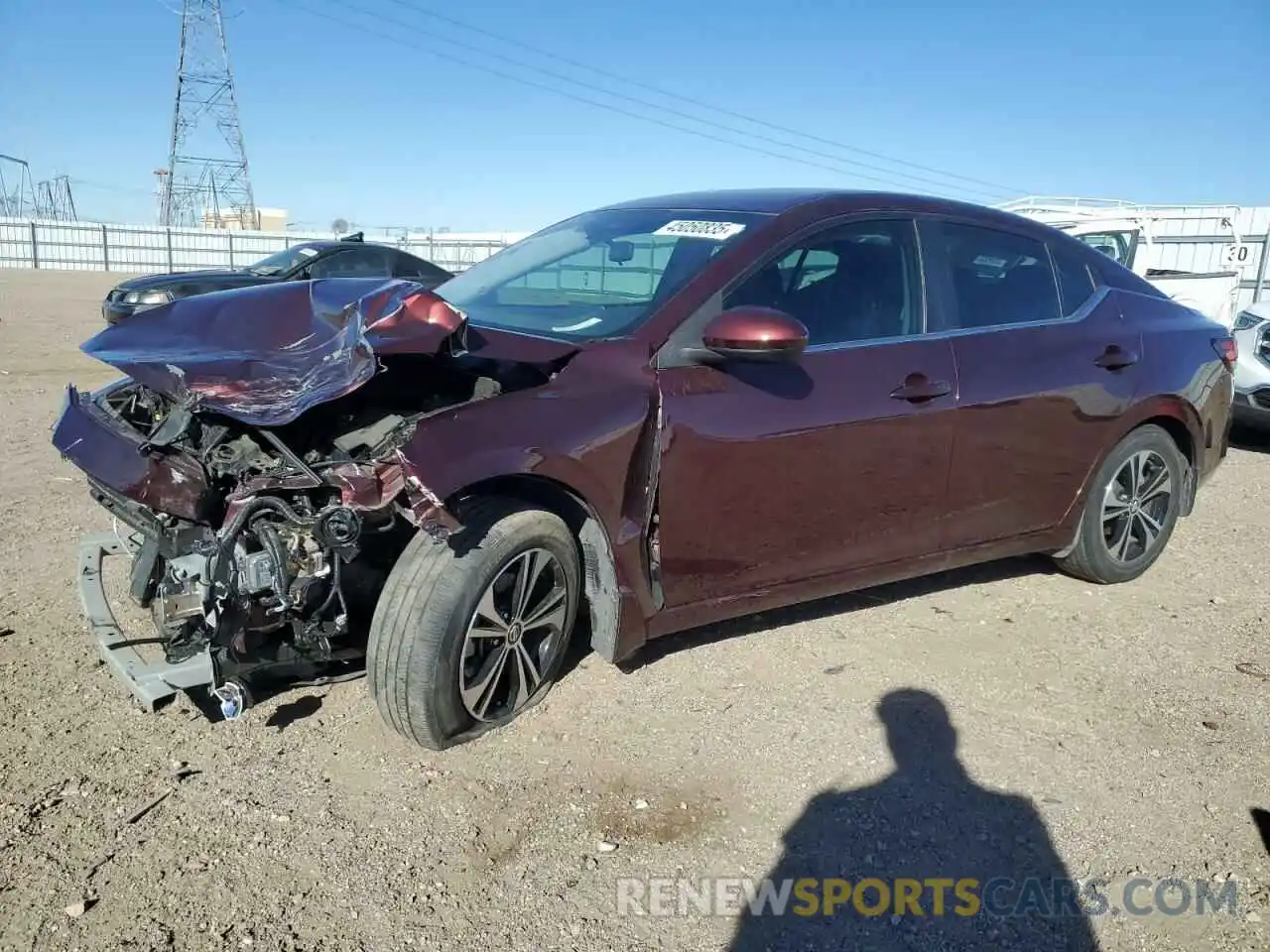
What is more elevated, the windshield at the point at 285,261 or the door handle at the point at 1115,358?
the door handle at the point at 1115,358

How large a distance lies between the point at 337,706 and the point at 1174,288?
10183 mm

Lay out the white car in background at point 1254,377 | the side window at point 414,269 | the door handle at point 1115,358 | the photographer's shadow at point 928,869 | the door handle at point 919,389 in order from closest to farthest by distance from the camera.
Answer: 1. the photographer's shadow at point 928,869
2. the door handle at point 919,389
3. the door handle at point 1115,358
4. the white car in background at point 1254,377
5. the side window at point 414,269

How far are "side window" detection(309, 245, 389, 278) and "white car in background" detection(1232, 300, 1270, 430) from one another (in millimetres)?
9310

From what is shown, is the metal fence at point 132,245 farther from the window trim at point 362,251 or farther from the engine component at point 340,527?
the engine component at point 340,527

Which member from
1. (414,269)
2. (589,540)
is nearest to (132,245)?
(414,269)

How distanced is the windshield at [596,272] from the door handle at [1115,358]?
72.0 inches

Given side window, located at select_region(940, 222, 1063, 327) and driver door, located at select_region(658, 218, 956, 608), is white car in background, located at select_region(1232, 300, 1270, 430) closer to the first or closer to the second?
side window, located at select_region(940, 222, 1063, 327)

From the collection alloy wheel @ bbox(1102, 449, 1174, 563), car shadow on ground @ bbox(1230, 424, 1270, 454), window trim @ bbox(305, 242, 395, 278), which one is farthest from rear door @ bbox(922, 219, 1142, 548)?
window trim @ bbox(305, 242, 395, 278)

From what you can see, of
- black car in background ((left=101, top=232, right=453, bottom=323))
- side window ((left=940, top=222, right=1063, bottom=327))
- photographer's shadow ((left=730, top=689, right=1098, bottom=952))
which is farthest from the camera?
black car in background ((left=101, top=232, right=453, bottom=323))

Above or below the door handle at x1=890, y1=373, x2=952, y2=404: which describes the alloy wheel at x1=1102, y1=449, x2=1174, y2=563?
below

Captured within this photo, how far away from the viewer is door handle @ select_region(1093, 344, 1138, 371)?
4262 mm

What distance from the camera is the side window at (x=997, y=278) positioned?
3926mm

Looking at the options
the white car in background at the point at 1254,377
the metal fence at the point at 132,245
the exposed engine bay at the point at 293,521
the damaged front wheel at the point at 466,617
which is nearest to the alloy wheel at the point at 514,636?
the damaged front wheel at the point at 466,617

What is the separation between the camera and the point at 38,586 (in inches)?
164
